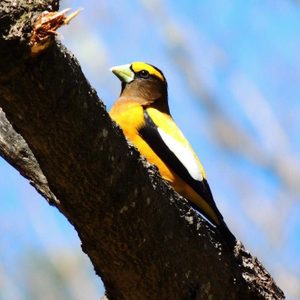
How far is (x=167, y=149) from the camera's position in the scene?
475 cm

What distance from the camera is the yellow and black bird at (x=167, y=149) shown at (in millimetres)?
4488

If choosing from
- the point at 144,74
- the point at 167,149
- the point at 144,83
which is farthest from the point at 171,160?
the point at 144,74

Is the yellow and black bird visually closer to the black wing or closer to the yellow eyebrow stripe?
the black wing

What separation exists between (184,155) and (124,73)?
5.30 ft

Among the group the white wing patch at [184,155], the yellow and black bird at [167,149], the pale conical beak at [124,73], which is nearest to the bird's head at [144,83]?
the pale conical beak at [124,73]

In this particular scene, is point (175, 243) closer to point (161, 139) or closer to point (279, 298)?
point (279, 298)

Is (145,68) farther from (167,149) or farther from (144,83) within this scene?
(167,149)

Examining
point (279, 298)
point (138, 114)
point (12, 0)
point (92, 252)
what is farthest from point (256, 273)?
point (12, 0)

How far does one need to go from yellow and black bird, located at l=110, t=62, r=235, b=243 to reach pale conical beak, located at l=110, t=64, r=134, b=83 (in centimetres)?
36

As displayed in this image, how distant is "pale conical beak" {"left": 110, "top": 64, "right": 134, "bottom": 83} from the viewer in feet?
20.3

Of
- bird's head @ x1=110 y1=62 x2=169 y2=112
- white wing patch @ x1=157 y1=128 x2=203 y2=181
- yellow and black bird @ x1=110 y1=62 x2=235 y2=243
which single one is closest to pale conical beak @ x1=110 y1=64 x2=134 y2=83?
bird's head @ x1=110 y1=62 x2=169 y2=112

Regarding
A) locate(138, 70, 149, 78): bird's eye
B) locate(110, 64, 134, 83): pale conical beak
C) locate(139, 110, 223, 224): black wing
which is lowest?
locate(139, 110, 223, 224): black wing

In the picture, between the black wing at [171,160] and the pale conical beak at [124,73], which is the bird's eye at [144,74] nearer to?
the pale conical beak at [124,73]

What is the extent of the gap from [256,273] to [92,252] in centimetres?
85
